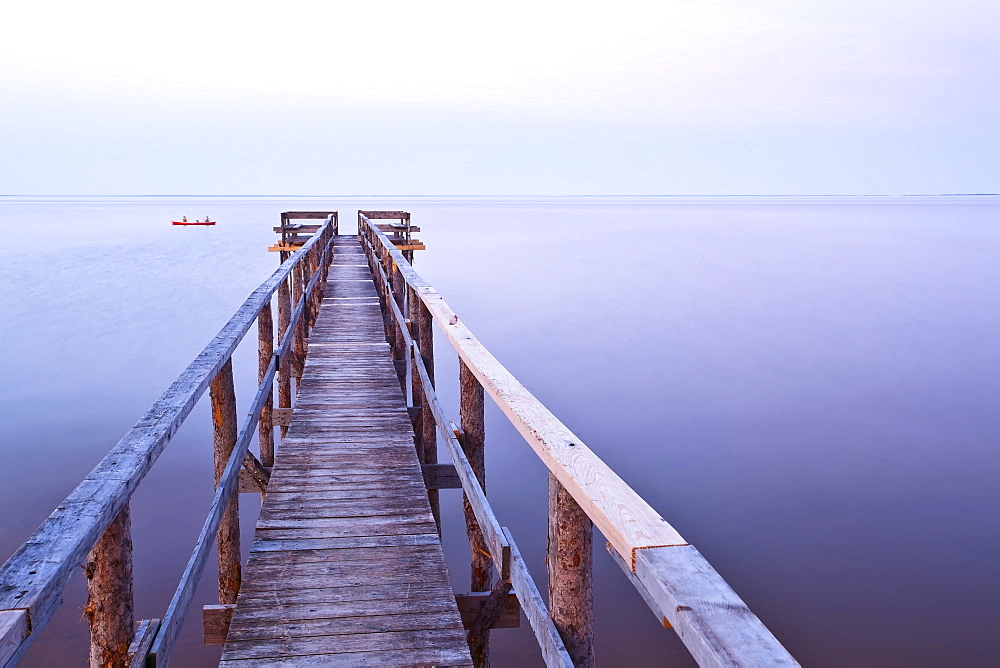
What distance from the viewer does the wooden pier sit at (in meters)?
1.31

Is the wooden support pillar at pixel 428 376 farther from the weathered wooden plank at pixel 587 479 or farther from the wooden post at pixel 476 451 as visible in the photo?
the weathered wooden plank at pixel 587 479

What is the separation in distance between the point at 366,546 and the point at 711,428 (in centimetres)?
1034

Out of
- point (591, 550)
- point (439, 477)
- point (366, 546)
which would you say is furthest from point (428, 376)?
point (591, 550)

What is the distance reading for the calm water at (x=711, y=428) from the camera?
22.9ft

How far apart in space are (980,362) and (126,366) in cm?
2006

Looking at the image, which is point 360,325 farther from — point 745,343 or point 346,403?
point 745,343

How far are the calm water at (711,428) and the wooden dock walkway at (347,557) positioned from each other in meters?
2.58

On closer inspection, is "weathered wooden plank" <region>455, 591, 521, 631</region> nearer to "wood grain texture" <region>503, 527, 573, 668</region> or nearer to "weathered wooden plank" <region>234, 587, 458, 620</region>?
"weathered wooden plank" <region>234, 587, 458, 620</region>

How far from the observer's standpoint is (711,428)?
1282cm

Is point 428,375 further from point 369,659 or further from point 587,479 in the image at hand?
point 587,479

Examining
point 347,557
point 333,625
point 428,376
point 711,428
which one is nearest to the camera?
point 333,625

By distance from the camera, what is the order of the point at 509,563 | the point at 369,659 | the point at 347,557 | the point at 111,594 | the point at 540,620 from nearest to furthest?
the point at 111,594 < the point at 540,620 < the point at 509,563 < the point at 369,659 < the point at 347,557

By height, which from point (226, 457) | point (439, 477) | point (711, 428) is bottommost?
point (711, 428)

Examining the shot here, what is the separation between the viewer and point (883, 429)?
12.3 meters
